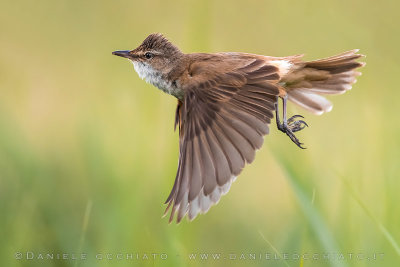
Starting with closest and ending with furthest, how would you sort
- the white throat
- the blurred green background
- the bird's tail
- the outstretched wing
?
the outstretched wing < the blurred green background < the white throat < the bird's tail

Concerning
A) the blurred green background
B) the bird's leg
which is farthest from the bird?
the blurred green background

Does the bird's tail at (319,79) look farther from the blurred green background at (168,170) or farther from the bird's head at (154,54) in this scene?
the bird's head at (154,54)

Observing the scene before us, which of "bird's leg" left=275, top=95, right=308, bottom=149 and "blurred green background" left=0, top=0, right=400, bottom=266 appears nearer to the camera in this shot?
"bird's leg" left=275, top=95, right=308, bottom=149

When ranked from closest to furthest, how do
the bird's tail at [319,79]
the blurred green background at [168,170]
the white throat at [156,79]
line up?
1. the blurred green background at [168,170]
2. the white throat at [156,79]
3. the bird's tail at [319,79]

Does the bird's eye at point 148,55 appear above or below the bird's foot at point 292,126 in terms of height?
above

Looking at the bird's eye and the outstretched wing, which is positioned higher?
the bird's eye

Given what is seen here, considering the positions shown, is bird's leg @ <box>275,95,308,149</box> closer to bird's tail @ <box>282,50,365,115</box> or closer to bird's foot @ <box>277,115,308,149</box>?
bird's foot @ <box>277,115,308,149</box>

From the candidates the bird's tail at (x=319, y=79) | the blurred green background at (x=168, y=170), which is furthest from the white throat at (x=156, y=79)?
the bird's tail at (x=319, y=79)

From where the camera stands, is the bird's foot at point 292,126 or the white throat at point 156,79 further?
the white throat at point 156,79

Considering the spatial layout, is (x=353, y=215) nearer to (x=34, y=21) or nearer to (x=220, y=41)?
(x=220, y=41)
